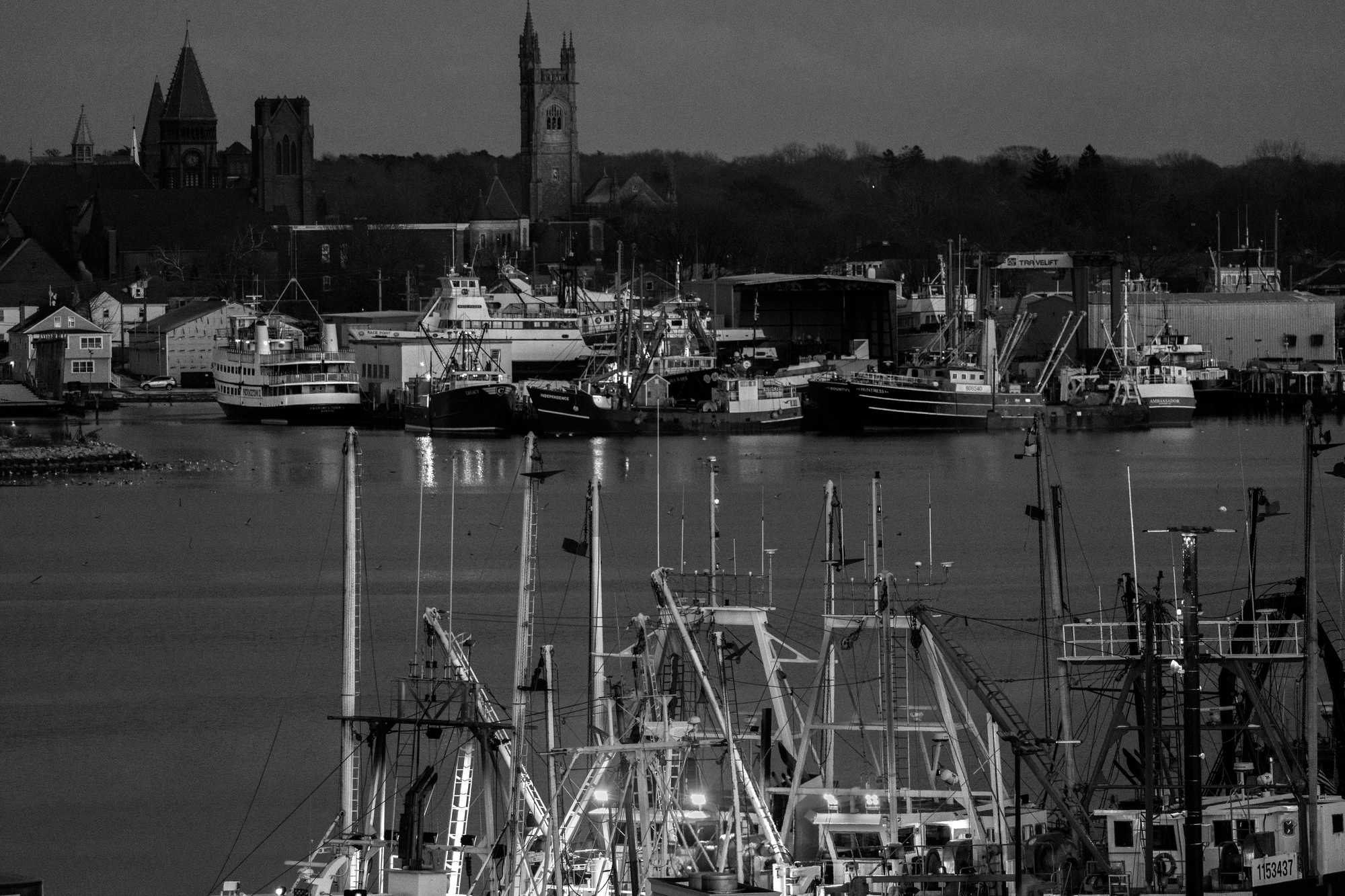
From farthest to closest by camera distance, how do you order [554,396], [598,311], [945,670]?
1. [598,311]
2. [554,396]
3. [945,670]

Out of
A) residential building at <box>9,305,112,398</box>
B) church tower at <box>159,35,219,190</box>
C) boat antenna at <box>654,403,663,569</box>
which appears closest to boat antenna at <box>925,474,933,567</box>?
boat antenna at <box>654,403,663,569</box>

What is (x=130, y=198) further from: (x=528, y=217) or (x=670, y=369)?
(x=670, y=369)

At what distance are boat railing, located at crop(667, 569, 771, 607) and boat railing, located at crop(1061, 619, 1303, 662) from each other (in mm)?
1777

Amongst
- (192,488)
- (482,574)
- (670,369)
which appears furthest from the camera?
(670,369)

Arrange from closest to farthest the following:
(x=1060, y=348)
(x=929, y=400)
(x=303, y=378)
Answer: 1. (x=929, y=400)
2. (x=303, y=378)
3. (x=1060, y=348)

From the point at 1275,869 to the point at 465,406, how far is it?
3835cm

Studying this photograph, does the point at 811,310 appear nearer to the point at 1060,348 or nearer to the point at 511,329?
the point at 1060,348

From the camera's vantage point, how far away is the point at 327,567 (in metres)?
25.1

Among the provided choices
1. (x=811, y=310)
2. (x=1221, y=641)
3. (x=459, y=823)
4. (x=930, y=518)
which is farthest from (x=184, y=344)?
(x=459, y=823)

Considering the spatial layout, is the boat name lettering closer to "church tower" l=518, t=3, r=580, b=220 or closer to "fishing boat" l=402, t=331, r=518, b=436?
"fishing boat" l=402, t=331, r=518, b=436

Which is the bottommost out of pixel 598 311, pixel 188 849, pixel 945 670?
pixel 188 849

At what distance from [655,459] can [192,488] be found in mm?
9275

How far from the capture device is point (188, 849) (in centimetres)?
1216

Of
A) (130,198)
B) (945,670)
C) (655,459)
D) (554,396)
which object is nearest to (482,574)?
(945,670)
